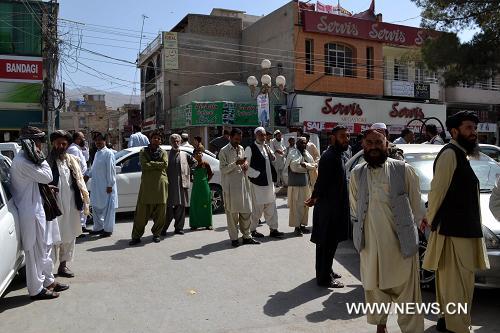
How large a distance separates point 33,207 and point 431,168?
4720mm

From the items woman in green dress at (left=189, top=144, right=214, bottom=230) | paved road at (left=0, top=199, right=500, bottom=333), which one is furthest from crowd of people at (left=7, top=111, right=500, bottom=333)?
woman in green dress at (left=189, top=144, right=214, bottom=230)

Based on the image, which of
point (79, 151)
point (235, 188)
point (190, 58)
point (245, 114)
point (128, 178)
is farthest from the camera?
point (190, 58)

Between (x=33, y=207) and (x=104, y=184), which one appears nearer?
(x=33, y=207)

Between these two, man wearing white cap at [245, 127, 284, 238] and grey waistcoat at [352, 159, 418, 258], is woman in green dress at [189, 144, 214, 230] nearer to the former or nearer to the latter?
A: man wearing white cap at [245, 127, 284, 238]

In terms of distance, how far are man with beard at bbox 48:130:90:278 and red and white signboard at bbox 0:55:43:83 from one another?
761 inches

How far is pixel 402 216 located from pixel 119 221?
792 cm

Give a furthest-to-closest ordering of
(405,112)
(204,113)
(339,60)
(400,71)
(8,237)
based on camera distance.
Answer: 1. (400,71)
2. (405,112)
3. (339,60)
4. (204,113)
5. (8,237)

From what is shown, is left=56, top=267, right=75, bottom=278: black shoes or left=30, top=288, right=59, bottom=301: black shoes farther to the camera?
left=56, top=267, right=75, bottom=278: black shoes

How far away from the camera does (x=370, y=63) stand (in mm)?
28750

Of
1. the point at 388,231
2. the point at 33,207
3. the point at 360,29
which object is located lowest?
the point at 388,231

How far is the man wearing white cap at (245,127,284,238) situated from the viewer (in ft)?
27.0

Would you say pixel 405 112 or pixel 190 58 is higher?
pixel 190 58

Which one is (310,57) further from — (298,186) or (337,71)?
(298,186)

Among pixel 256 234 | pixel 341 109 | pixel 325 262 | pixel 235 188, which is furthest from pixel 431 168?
pixel 341 109
